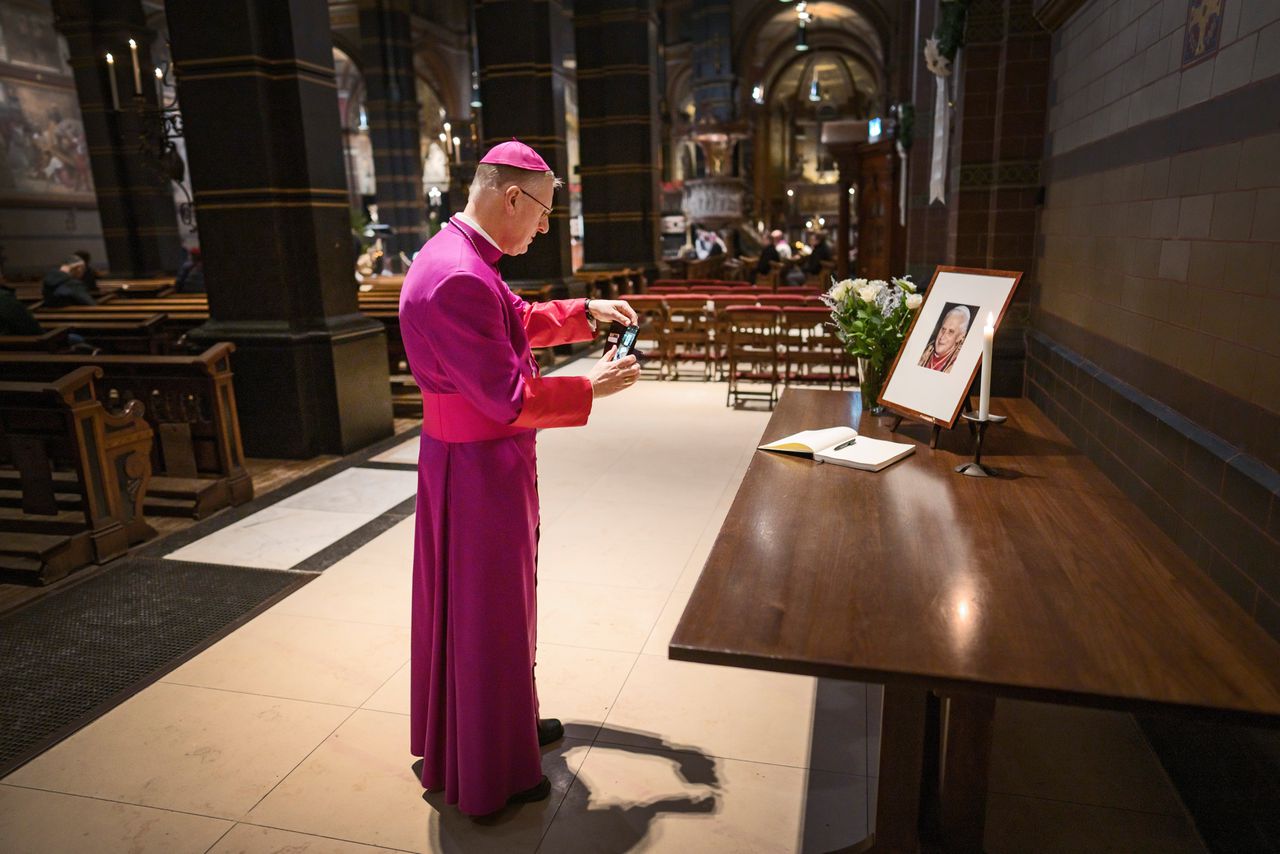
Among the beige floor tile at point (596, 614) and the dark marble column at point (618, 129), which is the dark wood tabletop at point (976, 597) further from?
the dark marble column at point (618, 129)

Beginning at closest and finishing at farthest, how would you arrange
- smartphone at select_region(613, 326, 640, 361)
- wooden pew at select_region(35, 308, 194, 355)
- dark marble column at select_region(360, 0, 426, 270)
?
smartphone at select_region(613, 326, 640, 361), wooden pew at select_region(35, 308, 194, 355), dark marble column at select_region(360, 0, 426, 270)

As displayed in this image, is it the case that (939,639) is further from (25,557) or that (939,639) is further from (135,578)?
(25,557)

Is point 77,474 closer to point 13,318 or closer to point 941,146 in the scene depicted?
point 13,318

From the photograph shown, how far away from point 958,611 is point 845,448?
1.01 metres

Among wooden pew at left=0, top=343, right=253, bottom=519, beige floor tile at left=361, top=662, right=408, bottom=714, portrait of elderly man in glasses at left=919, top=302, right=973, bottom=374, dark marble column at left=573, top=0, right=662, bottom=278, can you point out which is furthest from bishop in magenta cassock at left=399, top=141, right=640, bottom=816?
dark marble column at left=573, top=0, right=662, bottom=278

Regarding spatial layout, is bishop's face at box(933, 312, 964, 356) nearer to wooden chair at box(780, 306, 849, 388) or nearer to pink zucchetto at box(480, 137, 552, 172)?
pink zucchetto at box(480, 137, 552, 172)

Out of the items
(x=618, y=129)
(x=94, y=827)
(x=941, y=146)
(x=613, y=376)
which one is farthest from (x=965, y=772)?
(x=618, y=129)

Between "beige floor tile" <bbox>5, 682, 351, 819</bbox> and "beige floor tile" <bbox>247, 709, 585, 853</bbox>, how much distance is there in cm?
9

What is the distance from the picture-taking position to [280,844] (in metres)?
2.22

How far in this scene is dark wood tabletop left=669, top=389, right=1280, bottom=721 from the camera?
4.27 feet

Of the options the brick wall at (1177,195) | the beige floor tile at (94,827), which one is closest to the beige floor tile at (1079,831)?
the brick wall at (1177,195)

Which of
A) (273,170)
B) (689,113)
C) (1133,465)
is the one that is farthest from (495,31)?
(689,113)

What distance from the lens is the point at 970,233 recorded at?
433 cm

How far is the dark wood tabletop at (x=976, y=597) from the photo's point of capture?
130cm
